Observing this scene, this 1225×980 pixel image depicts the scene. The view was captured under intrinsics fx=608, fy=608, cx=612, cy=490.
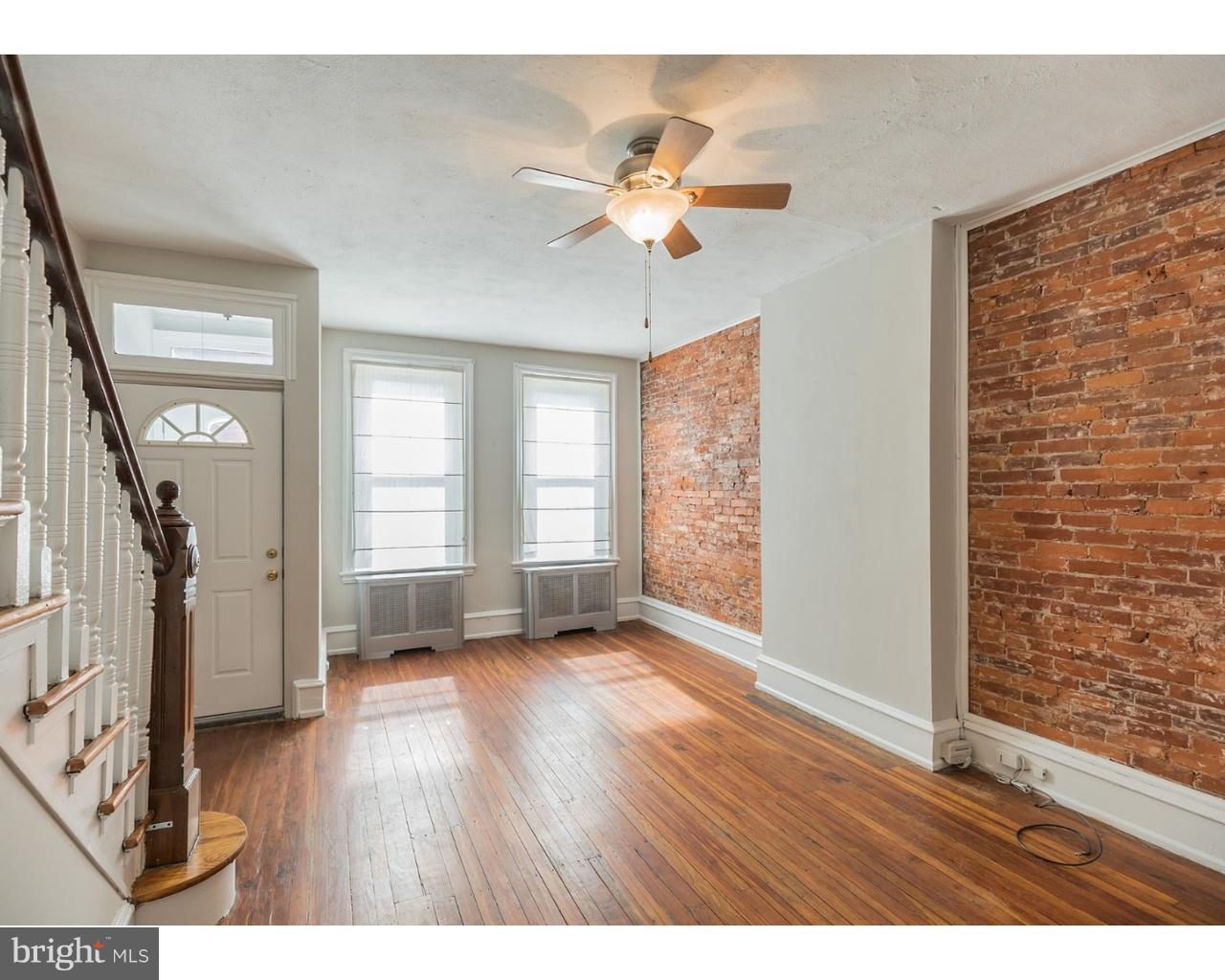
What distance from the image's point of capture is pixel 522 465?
6145 mm

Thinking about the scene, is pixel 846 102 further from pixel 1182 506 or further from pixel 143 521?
pixel 143 521

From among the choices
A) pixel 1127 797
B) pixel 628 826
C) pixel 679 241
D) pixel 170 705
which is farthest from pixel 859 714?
pixel 170 705

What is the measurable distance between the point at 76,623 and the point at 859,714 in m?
3.60

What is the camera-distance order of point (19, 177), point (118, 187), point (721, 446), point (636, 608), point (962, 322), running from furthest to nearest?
point (636, 608) → point (721, 446) → point (962, 322) → point (118, 187) → point (19, 177)

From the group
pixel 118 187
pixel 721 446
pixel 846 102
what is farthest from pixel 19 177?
pixel 721 446

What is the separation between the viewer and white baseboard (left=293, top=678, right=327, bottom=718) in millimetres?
3855

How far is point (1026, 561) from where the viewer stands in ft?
9.55

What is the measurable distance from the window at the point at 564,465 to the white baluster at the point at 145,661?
13.7ft

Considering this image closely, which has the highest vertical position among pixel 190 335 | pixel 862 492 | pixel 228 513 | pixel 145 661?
pixel 190 335

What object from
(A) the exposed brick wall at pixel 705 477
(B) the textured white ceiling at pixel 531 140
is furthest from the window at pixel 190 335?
(A) the exposed brick wall at pixel 705 477

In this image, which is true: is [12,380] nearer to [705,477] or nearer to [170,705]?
[170,705]

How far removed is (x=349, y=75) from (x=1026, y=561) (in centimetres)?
348

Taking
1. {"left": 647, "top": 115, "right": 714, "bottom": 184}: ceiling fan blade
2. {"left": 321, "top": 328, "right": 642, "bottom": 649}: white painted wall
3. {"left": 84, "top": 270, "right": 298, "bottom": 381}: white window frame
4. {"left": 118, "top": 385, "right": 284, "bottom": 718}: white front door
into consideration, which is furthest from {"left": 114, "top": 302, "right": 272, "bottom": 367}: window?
{"left": 647, "top": 115, "right": 714, "bottom": 184}: ceiling fan blade
